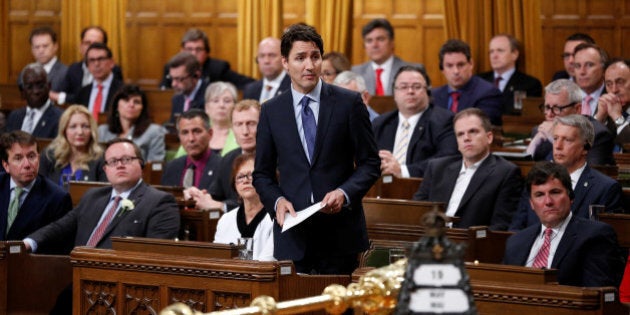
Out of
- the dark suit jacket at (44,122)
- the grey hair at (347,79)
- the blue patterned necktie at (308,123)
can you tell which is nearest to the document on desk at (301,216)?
the blue patterned necktie at (308,123)

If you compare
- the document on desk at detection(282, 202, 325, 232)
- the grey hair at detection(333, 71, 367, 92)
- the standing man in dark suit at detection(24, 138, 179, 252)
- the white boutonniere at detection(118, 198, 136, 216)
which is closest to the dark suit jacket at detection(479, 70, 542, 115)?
the grey hair at detection(333, 71, 367, 92)

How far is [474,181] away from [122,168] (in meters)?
1.69

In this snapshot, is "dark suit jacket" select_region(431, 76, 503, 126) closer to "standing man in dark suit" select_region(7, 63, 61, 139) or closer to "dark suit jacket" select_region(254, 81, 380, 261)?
"standing man in dark suit" select_region(7, 63, 61, 139)

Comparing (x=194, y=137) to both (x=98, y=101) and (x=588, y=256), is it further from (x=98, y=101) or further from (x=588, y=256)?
(x=588, y=256)

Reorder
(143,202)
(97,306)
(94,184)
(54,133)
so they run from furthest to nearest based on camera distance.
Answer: (54,133) → (94,184) → (143,202) → (97,306)

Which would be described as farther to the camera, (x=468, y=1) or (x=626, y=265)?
(x=468, y=1)

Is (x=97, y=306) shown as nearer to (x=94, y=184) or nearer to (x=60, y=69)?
(x=94, y=184)

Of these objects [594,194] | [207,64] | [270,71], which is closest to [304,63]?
[594,194]

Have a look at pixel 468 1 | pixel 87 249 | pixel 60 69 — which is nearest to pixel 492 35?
pixel 468 1

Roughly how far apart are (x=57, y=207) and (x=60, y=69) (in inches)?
175

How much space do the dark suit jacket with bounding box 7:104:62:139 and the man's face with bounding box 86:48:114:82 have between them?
0.84 m

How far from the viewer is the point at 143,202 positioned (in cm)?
540

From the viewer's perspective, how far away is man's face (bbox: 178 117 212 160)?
6797 mm

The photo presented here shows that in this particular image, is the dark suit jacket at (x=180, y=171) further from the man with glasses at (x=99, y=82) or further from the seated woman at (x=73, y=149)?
the man with glasses at (x=99, y=82)
